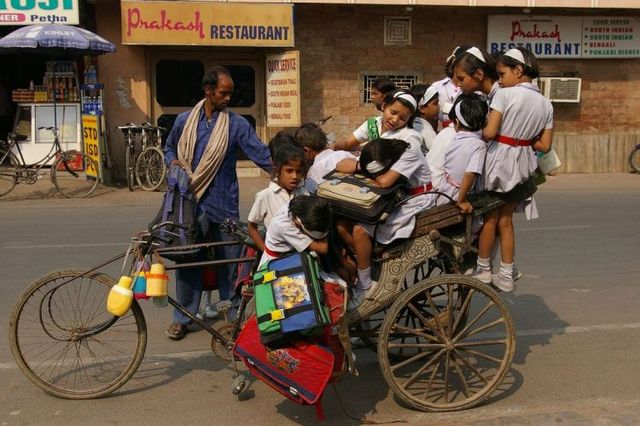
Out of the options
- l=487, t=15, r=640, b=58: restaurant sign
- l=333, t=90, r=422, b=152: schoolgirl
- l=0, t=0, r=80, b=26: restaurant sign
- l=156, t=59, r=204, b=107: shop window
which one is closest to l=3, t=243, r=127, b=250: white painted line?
l=333, t=90, r=422, b=152: schoolgirl

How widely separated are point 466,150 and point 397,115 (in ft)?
1.47

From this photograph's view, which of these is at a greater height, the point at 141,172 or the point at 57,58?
the point at 57,58

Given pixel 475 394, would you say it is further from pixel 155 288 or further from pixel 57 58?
pixel 57 58

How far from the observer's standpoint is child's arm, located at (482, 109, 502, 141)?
4188 mm

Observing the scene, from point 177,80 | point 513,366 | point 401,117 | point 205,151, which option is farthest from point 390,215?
point 177,80

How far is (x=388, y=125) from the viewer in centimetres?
430

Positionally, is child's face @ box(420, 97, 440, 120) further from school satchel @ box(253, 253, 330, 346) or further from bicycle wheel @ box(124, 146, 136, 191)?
bicycle wheel @ box(124, 146, 136, 191)

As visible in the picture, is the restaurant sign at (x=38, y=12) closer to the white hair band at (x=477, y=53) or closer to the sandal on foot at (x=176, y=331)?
the sandal on foot at (x=176, y=331)

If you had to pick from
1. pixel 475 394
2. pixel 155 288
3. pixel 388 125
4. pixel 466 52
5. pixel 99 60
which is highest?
pixel 99 60

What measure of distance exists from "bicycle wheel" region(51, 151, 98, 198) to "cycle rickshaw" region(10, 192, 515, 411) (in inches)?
331

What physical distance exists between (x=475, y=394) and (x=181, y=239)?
1.98 m

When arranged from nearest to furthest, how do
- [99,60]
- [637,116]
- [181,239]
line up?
[181,239]
[99,60]
[637,116]

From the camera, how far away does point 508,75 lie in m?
4.36

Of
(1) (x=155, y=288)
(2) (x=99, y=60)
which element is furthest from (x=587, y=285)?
(2) (x=99, y=60)
